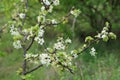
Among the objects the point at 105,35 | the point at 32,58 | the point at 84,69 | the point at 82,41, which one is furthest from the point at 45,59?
the point at 82,41

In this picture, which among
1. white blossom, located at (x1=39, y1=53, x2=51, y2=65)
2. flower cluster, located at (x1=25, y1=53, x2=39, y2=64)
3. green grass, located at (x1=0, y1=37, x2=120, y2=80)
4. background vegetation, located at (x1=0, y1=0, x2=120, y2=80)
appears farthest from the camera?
background vegetation, located at (x1=0, y1=0, x2=120, y2=80)

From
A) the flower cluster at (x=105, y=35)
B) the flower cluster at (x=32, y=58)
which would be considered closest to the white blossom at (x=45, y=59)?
the flower cluster at (x=32, y=58)

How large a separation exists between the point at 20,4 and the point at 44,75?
1839 millimetres

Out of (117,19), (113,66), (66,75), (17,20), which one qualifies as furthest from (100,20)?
(17,20)

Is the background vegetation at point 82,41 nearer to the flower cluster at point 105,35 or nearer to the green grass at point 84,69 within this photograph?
the green grass at point 84,69

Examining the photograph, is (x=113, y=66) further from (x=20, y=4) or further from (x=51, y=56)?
(x=51, y=56)

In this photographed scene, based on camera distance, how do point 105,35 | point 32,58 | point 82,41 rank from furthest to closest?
point 82,41, point 105,35, point 32,58

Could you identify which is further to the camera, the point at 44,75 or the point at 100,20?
the point at 100,20

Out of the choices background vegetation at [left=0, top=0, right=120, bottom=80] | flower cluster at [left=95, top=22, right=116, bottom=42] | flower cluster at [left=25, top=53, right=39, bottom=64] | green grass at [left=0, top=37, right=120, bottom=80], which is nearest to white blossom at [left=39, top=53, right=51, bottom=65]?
flower cluster at [left=25, top=53, right=39, bottom=64]

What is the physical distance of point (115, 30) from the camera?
11.0 meters

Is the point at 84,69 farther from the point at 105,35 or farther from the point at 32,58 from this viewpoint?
the point at 32,58

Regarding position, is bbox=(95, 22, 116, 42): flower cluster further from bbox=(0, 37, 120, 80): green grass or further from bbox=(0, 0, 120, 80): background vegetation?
bbox=(0, 0, 120, 80): background vegetation

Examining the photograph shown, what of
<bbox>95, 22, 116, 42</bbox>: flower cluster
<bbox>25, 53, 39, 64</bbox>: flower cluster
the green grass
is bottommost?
<bbox>25, 53, 39, 64</bbox>: flower cluster

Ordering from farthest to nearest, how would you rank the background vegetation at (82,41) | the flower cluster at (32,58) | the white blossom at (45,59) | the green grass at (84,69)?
the background vegetation at (82,41) → the green grass at (84,69) → the flower cluster at (32,58) → the white blossom at (45,59)
